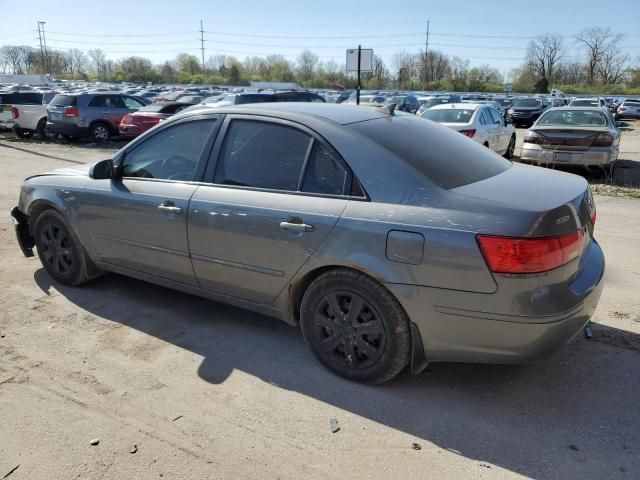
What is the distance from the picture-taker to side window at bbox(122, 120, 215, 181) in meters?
3.88

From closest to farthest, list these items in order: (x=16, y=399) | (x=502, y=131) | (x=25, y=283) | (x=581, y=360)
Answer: (x=16, y=399) < (x=581, y=360) < (x=25, y=283) < (x=502, y=131)

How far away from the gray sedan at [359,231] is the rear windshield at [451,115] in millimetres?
8537

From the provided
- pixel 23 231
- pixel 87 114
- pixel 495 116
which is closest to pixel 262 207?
pixel 23 231

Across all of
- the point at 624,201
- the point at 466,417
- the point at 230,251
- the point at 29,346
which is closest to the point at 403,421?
the point at 466,417

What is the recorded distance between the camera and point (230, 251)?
11.7 feet

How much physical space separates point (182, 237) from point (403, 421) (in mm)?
1976

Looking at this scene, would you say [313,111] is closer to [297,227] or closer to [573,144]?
[297,227]

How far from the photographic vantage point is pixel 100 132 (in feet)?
60.8

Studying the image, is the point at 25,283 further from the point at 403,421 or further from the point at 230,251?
the point at 403,421

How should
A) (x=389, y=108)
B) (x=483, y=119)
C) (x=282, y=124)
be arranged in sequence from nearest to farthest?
(x=282, y=124) < (x=389, y=108) < (x=483, y=119)

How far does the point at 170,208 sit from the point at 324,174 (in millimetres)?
1241

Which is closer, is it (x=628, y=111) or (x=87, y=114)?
(x=87, y=114)

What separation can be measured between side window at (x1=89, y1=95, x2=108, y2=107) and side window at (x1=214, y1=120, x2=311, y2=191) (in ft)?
55.0

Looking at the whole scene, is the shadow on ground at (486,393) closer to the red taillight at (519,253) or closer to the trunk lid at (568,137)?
the red taillight at (519,253)
